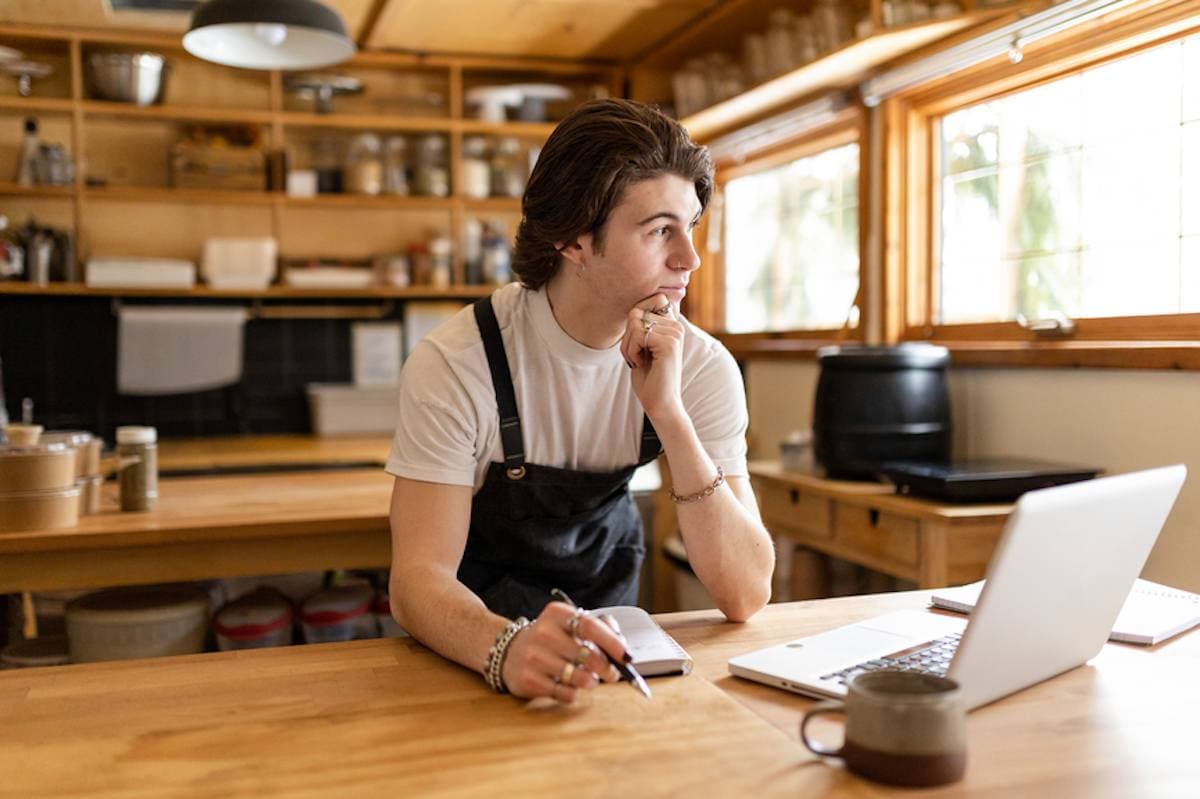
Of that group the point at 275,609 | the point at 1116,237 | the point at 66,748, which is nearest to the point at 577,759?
the point at 66,748

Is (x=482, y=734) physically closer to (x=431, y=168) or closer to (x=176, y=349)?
(x=176, y=349)

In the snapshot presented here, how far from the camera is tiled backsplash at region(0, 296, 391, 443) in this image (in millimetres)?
4500

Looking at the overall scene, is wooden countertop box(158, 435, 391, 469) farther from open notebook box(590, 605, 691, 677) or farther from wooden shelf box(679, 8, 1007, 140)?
open notebook box(590, 605, 691, 677)

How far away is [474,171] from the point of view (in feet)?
16.0

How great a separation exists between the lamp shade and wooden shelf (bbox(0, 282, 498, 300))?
1551 millimetres

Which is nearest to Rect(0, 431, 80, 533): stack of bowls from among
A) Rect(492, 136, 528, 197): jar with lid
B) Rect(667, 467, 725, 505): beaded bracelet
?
Rect(667, 467, 725, 505): beaded bracelet

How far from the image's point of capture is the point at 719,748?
1023 millimetres

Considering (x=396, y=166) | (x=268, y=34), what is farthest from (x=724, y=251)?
(x=268, y=34)

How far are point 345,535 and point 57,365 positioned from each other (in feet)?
8.80

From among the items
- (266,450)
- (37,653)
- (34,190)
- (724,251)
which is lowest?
(37,653)

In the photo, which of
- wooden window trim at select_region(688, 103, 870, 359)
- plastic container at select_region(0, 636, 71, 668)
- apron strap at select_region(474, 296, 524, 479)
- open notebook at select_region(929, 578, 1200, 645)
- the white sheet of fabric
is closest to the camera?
open notebook at select_region(929, 578, 1200, 645)

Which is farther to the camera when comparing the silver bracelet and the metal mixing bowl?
the metal mixing bowl

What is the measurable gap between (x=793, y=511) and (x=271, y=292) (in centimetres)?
255

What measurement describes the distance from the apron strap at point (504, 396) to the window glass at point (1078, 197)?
161cm
